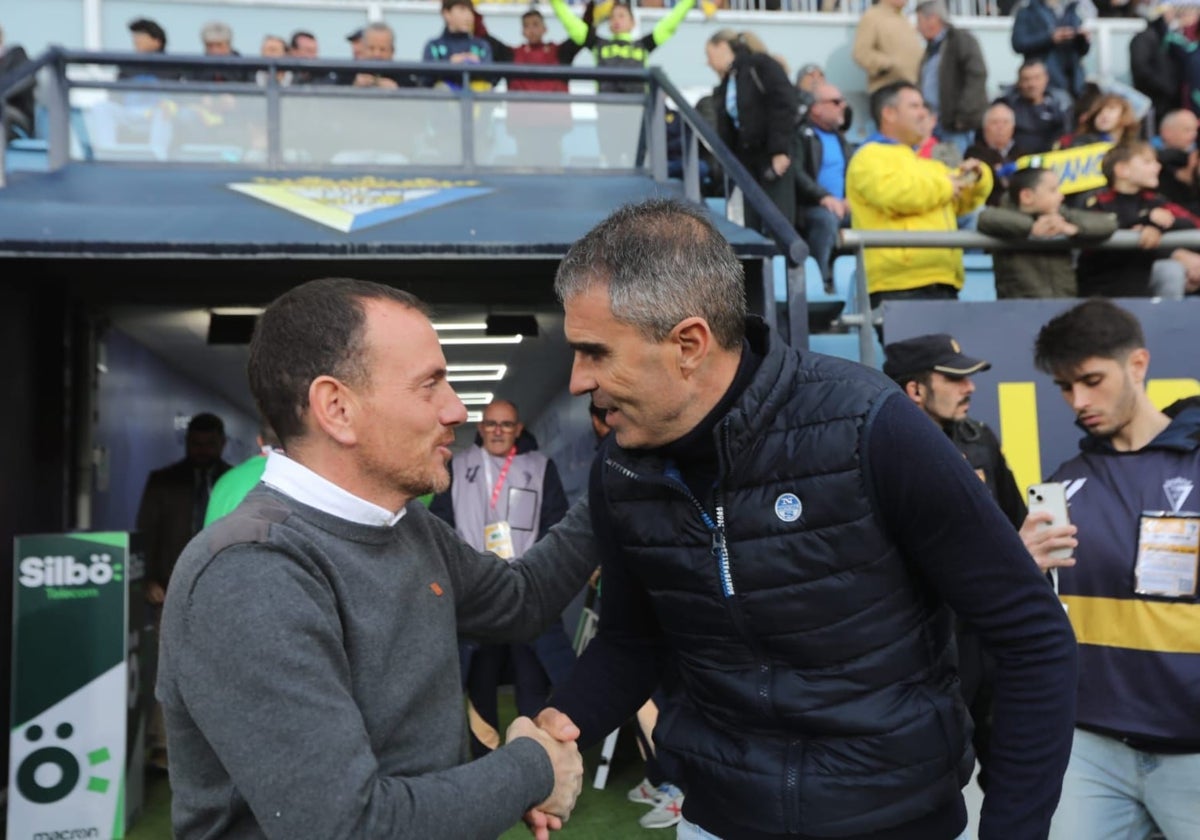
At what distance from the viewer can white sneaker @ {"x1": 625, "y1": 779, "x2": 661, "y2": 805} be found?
4.78 metres

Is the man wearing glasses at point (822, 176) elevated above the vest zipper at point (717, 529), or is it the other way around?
Answer: the man wearing glasses at point (822, 176)

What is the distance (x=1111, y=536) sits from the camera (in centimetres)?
255

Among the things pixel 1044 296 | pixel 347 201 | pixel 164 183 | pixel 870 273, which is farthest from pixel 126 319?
pixel 1044 296

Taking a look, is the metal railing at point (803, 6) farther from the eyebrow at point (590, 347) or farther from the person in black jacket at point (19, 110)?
the eyebrow at point (590, 347)

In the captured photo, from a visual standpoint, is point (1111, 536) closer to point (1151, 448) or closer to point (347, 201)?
point (1151, 448)

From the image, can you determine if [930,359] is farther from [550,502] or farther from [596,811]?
[596,811]

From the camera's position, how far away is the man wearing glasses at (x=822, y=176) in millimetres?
6727

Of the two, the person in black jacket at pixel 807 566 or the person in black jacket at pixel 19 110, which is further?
the person in black jacket at pixel 19 110

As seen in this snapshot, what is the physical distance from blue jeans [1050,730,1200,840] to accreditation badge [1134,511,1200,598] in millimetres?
389

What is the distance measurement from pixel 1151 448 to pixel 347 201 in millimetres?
3841

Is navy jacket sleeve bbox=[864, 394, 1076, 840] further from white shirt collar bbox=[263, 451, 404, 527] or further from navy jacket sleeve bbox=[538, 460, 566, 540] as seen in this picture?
navy jacket sleeve bbox=[538, 460, 566, 540]

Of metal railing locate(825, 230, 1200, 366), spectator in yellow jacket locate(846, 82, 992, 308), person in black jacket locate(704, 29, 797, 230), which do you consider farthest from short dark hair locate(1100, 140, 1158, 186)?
person in black jacket locate(704, 29, 797, 230)

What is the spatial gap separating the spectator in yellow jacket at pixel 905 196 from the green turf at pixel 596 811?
2810mm

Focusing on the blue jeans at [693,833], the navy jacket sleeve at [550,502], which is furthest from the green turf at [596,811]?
the blue jeans at [693,833]
